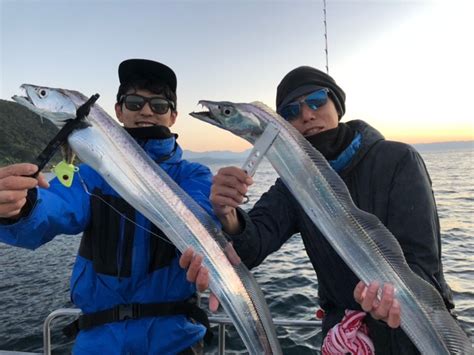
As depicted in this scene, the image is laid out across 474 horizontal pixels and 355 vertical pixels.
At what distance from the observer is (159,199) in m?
2.49

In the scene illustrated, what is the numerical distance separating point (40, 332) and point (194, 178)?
822cm

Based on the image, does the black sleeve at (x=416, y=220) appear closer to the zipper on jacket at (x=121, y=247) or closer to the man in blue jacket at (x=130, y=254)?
the man in blue jacket at (x=130, y=254)

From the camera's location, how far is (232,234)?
295 centimetres

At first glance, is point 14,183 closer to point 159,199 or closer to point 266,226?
point 159,199

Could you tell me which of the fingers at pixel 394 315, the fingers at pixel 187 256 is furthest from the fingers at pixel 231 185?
the fingers at pixel 394 315

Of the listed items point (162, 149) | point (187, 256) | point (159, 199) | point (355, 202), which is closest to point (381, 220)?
point (355, 202)

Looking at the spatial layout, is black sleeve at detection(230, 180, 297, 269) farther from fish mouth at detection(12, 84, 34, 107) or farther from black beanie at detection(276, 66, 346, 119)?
fish mouth at detection(12, 84, 34, 107)

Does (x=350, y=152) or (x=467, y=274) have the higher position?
(x=350, y=152)

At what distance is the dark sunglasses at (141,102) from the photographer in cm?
317

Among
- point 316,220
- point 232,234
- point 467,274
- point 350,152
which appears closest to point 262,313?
point 232,234

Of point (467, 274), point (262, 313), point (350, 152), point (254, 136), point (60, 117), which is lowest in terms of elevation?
point (467, 274)

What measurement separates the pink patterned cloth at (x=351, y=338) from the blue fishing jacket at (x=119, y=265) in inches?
41.5

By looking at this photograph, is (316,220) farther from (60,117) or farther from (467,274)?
(467,274)

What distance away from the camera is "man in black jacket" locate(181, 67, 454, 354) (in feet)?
8.75
